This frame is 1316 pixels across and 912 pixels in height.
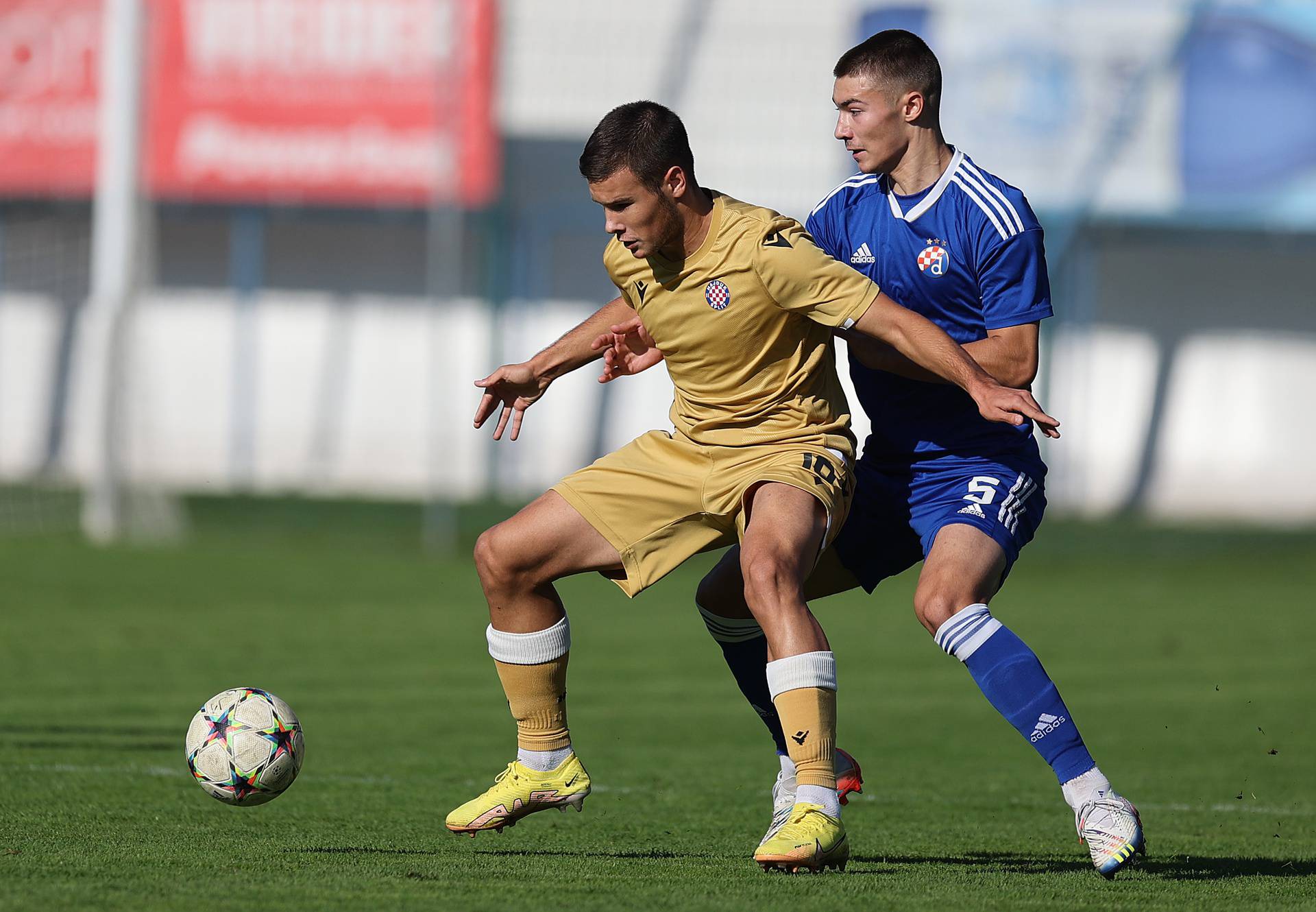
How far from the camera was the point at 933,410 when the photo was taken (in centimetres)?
587

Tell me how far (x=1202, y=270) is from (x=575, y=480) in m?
20.7

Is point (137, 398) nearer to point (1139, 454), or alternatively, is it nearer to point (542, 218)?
point (542, 218)

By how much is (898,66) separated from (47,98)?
19298 millimetres

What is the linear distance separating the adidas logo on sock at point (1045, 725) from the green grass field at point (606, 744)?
1.28 ft

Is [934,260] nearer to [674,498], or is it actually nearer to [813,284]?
[813,284]

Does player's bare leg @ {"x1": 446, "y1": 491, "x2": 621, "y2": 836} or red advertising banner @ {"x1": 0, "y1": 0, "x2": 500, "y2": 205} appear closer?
player's bare leg @ {"x1": 446, "y1": 491, "x2": 621, "y2": 836}

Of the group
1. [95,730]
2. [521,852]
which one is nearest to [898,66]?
[521,852]

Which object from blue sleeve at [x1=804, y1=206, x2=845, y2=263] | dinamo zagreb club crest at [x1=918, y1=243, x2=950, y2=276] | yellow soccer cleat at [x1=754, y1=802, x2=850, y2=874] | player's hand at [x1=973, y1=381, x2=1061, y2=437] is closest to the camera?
yellow soccer cleat at [x1=754, y1=802, x2=850, y2=874]

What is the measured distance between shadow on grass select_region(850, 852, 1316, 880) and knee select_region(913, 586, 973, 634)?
0.74 m

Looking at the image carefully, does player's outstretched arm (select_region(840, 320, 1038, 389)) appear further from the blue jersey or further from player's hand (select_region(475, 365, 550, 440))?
player's hand (select_region(475, 365, 550, 440))

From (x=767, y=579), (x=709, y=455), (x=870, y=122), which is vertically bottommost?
(x=767, y=579)

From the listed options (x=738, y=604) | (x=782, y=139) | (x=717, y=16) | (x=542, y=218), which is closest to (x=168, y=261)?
(x=542, y=218)

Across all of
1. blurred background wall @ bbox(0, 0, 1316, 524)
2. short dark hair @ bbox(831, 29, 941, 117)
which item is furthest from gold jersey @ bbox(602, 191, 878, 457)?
blurred background wall @ bbox(0, 0, 1316, 524)

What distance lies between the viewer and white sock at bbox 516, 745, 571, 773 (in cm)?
573
